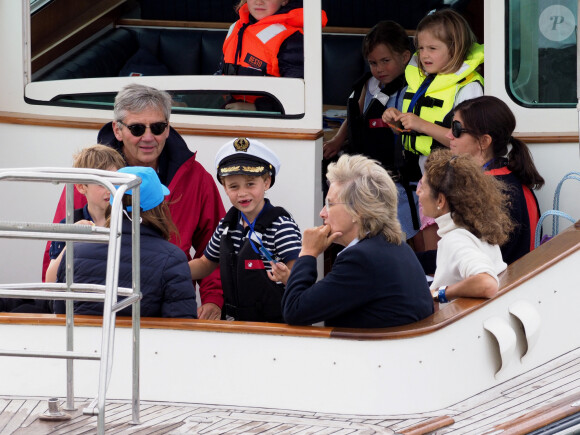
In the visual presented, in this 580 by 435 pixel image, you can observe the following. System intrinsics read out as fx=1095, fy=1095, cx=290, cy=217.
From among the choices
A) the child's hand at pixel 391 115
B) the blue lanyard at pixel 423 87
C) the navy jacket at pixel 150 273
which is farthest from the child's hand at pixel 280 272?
the blue lanyard at pixel 423 87

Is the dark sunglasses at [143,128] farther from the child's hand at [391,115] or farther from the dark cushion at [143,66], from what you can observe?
the child's hand at [391,115]

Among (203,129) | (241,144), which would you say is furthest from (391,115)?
(241,144)

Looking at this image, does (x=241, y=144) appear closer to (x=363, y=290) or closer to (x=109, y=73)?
(x=363, y=290)

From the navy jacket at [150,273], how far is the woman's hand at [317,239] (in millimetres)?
410

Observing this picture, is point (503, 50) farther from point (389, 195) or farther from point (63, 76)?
point (63, 76)

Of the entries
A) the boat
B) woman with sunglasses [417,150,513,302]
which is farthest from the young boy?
woman with sunglasses [417,150,513,302]

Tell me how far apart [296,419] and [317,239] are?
0.56 meters

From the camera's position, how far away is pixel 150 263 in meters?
3.51

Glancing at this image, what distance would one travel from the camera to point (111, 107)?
4.85m

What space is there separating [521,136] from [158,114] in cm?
159

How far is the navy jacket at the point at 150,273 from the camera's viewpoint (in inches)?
138

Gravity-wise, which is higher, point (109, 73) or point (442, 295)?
point (109, 73)

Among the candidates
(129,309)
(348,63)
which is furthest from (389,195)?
(348,63)

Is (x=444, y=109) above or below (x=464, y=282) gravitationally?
above
